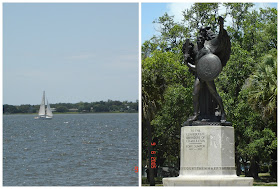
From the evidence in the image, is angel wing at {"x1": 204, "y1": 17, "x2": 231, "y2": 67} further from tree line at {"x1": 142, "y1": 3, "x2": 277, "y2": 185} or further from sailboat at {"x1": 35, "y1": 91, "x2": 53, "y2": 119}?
sailboat at {"x1": 35, "y1": 91, "x2": 53, "y2": 119}

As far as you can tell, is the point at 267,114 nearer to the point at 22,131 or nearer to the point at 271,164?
the point at 271,164

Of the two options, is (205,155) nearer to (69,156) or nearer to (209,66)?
(209,66)

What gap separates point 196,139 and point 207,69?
6.37 ft

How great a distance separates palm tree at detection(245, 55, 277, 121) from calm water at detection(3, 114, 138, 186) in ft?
66.9

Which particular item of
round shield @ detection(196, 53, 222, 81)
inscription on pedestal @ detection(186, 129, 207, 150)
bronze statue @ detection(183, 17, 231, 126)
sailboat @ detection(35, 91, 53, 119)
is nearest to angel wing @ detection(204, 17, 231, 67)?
bronze statue @ detection(183, 17, 231, 126)

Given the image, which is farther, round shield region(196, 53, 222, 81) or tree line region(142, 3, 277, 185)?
tree line region(142, 3, 277, 185)

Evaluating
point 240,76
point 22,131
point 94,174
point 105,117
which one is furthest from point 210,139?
Result: point 105,117

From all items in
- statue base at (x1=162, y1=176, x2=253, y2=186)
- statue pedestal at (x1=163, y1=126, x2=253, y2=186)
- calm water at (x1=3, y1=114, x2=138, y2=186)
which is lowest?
calm water at (x1=3, y1=114, x2=138, y2=186)

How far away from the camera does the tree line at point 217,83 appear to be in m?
37.4

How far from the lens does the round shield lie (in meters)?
18.2

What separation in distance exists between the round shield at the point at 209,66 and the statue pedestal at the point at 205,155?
143cm

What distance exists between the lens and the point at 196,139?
1808cm

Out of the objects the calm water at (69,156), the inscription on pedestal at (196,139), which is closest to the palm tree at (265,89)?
the inscription on pedestal at (196,139)

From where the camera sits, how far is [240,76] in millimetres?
39656
